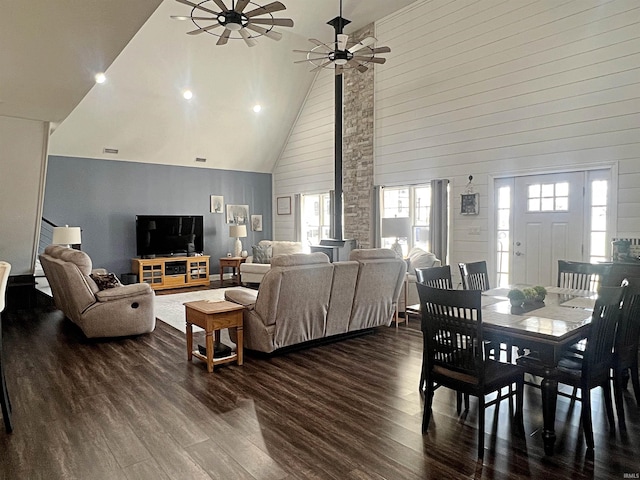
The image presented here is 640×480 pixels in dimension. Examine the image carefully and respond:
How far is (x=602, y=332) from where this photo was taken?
107 inches

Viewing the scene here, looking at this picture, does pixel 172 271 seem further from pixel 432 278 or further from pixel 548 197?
pixel 548 197

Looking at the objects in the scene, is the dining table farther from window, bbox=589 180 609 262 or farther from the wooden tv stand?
the wooden tv stand

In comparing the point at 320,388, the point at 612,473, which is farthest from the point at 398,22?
the point at 612,473

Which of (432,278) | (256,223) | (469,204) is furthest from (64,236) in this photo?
(469,204)

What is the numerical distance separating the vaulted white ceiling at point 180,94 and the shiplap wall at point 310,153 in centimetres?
28

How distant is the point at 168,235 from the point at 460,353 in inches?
317

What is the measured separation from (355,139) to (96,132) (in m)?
5.20

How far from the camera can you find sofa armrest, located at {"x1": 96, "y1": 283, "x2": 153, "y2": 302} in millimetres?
5144

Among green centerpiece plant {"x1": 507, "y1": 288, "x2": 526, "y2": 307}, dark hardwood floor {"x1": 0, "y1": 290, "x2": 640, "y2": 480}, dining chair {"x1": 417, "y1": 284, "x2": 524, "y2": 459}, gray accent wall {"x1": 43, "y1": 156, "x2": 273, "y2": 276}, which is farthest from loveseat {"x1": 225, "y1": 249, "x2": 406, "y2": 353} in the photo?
gray accent wall {"x1": 43, "y1": 156, "x2": 273, "y2": 276}

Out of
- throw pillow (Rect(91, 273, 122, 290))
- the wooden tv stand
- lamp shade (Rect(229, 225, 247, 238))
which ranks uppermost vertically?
lamp shade (Rect(229, 225, 247, 238))

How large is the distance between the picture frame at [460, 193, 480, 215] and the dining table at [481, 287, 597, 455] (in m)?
3.59

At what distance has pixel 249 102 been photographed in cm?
953

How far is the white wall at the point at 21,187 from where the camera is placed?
557 centimetres

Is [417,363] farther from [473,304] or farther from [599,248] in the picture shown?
[599,248]
